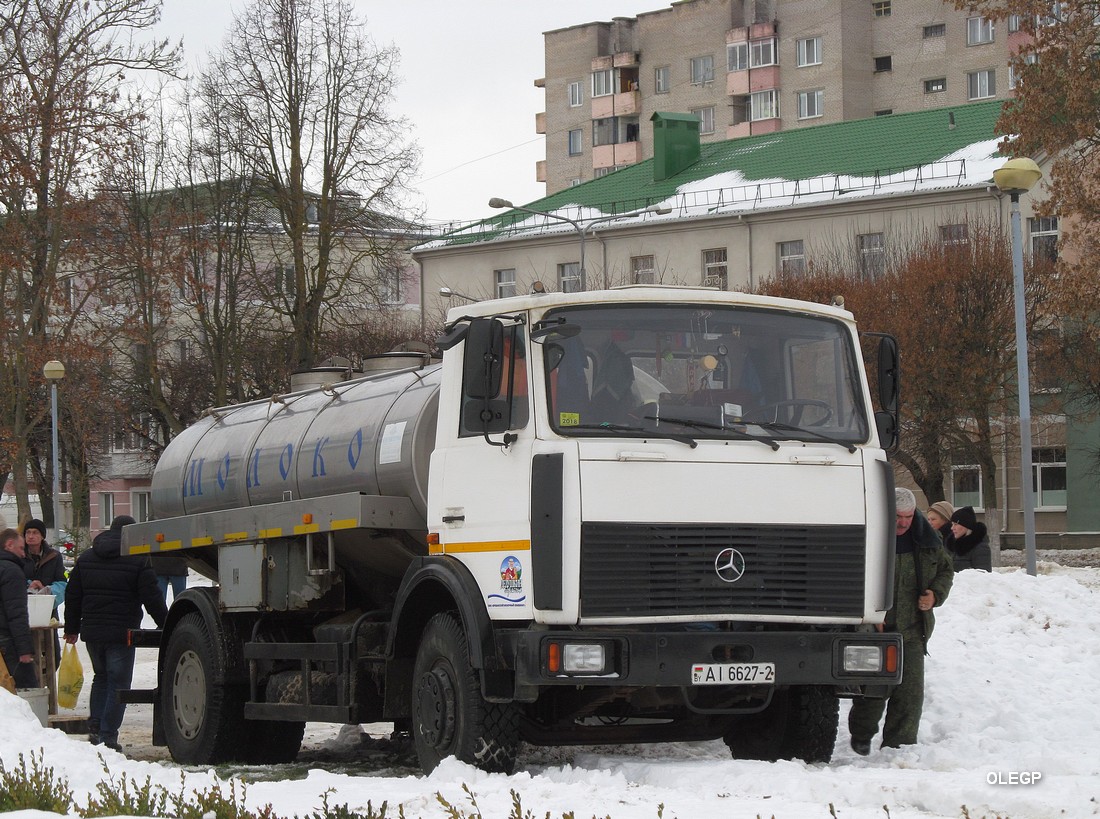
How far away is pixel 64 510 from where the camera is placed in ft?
268

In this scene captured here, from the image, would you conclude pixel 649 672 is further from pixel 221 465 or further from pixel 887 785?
pixel 221 465

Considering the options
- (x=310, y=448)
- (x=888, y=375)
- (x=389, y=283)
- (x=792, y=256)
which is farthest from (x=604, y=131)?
(x=888, y=375)

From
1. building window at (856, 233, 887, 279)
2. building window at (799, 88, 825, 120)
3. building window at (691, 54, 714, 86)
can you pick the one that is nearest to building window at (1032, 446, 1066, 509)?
building window at (856, 233, 887, 279)

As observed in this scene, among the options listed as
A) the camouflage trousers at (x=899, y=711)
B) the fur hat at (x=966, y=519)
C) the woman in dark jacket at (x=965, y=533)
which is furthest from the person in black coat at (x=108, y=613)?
the fur hat at (x=966, y=519)

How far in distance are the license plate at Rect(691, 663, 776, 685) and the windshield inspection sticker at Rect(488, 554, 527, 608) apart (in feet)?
3.21

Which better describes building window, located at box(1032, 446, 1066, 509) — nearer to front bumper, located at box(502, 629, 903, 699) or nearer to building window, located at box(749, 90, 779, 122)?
building window, located at box(749, 90, 779, 122)

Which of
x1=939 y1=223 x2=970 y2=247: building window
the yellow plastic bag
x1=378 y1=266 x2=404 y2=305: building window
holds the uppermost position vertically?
x1=939 y1=223 x2=970 y2=247: building window

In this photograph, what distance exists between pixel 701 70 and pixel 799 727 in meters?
76.1

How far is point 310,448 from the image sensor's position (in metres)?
12.1

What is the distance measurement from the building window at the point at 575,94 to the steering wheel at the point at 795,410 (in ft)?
263

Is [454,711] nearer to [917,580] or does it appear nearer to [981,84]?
[917,580]

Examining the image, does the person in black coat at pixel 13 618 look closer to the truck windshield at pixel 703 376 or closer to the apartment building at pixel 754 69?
the truck windshield at pixel 703 376

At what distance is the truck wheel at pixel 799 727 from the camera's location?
10.5 meters

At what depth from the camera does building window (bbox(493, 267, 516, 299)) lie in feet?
209
